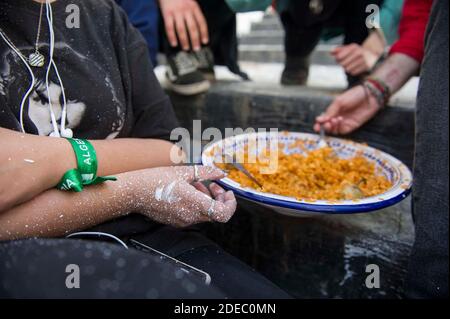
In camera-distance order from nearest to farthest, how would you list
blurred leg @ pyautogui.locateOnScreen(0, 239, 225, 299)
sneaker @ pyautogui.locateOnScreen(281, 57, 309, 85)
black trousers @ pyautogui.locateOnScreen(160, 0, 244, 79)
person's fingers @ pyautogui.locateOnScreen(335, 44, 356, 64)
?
1. blurred leg @ pyautogui.locateOnScreen(0, 239, 225, 299)
2. person's fingers @ pyautogui.locateOnScreen(335, 44, 356, 64)
3. black trousers @ pyautogui.locateOnScreen(160, 0, 244, 79)
4. sneaker @ pyautogui.locateOnScreen(281, 57, 309, 85)

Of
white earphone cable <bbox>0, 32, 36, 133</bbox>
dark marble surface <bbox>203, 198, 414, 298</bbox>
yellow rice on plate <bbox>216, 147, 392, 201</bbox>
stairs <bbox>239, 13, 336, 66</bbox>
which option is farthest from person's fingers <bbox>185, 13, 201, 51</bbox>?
stairs <bbox>239, 13, 336, 66</bbox>

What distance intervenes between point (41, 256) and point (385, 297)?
1184 millimetres

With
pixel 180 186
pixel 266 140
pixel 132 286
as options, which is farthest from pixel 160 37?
pixel 132 286

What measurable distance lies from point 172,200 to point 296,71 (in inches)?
67.8

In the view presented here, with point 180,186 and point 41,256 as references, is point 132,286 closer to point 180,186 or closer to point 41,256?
point 41,256

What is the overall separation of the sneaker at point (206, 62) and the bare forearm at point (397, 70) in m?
0.96

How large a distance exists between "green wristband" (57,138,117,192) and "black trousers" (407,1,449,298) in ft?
2.38

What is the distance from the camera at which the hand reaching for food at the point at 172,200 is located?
91 centimetres

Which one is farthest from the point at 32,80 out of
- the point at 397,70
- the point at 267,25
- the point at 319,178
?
the point at 267,25

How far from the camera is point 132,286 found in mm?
601

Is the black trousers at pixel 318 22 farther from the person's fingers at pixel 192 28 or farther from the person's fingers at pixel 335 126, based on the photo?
the person's fingers at pixel 192 28

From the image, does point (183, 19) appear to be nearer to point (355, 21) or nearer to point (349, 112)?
point (349, 112)

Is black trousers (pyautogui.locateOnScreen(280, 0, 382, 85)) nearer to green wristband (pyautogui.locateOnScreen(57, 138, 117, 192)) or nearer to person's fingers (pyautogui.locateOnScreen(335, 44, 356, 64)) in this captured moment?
person's fingers (pyautogui.locateOnScreen(335, 44, 356, 64))

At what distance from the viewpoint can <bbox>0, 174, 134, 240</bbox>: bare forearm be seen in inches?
30.7
